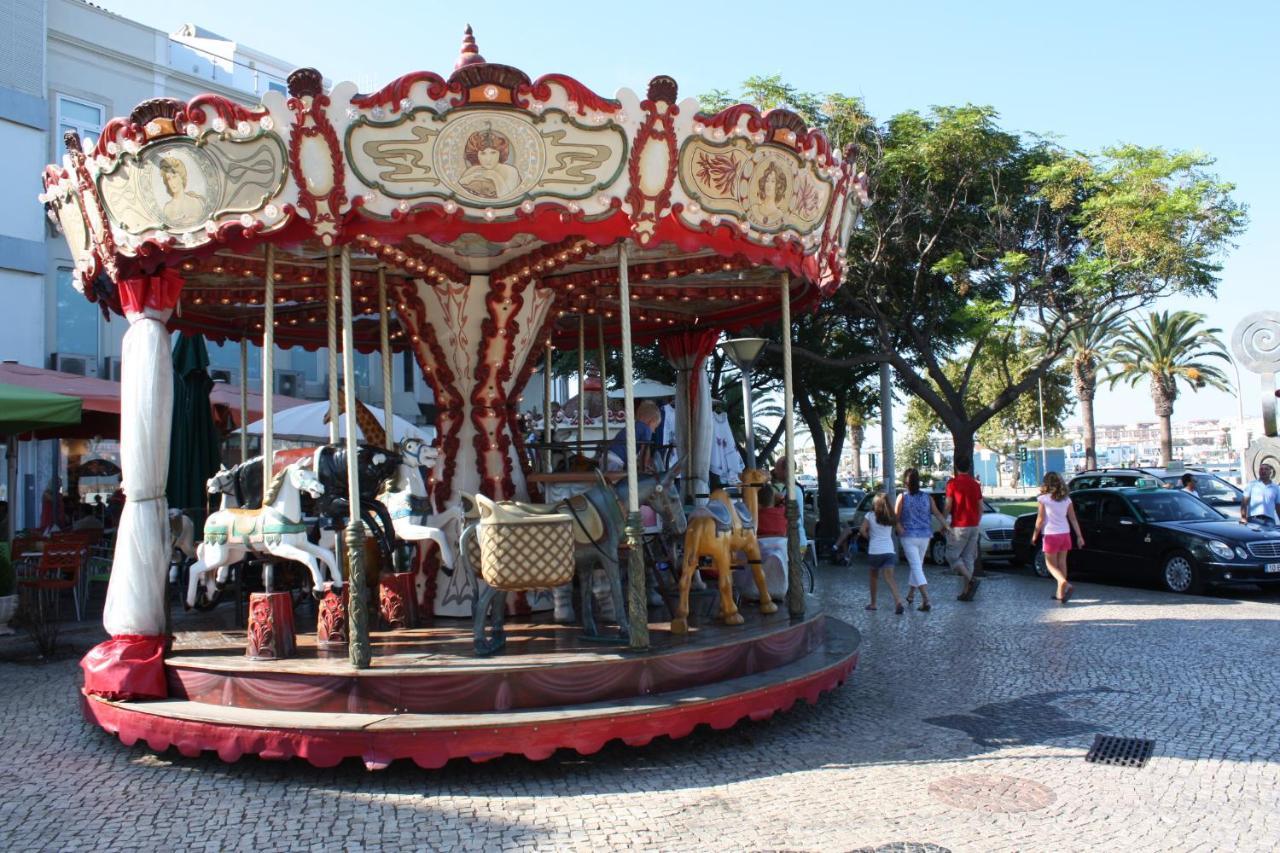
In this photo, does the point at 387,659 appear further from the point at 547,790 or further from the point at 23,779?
the point at 23,779

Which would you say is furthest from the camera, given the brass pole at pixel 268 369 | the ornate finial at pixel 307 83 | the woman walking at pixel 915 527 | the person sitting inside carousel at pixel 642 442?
the woman walking at pixel 915 527

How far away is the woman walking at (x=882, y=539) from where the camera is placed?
12.1 m

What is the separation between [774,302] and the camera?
34.9 feet

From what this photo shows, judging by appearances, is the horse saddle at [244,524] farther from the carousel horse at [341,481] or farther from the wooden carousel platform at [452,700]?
the wooden carousel platform at [452,700]

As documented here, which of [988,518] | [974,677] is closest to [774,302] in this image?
[974,677]

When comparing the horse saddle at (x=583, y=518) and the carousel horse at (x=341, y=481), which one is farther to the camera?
the carousel horse at (x=341, y=481)

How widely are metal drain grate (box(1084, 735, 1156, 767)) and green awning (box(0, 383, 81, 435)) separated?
11344 millimetres

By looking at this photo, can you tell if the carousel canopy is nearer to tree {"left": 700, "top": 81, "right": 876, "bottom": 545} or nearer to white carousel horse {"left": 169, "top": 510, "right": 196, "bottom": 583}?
white carousel horse {"left": 169, "top": 510, "right": 196, "bottom": 583}

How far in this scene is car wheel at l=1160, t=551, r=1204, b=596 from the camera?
1323 centimetres

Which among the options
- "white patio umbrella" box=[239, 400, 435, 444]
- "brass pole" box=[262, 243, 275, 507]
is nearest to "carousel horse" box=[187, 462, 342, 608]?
"brass pole" box=[262, 243, 275, 507]

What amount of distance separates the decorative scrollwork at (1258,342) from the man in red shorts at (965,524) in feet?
29.4

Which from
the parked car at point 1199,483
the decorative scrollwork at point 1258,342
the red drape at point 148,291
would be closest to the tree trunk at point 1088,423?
the parked car at point 1199,483

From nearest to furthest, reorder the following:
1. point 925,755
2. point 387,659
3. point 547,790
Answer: point 547,790 < point 925,755 < point 387,659

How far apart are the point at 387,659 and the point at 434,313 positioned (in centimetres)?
361
